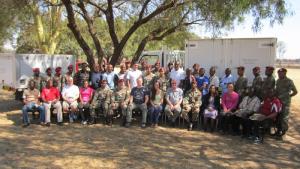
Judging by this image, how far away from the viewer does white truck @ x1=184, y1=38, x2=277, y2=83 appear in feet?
44.1

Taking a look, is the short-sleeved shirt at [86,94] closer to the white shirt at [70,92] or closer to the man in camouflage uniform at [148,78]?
the white shirt at [70,92]

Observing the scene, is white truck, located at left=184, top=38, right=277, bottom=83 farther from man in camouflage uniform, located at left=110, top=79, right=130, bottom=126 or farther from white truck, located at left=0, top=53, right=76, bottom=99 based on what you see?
white truck, located at left=0, top=53, right=76, bottom=99

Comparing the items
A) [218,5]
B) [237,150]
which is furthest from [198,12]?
[237,150]

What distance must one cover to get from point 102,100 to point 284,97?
15.9 feet

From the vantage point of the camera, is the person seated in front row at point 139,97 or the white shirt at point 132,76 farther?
the white shirt at point 132,76

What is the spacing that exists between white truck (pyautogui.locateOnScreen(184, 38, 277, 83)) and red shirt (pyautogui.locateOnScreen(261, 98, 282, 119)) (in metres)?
3.62

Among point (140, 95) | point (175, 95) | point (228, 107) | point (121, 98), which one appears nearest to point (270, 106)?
point (228, 107)

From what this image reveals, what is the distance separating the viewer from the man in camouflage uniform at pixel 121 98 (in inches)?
→ 448

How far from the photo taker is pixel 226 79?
1202cm

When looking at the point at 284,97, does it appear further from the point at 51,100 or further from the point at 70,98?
the point at 51,100

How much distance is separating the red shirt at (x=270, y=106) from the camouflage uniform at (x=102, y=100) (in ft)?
13.6

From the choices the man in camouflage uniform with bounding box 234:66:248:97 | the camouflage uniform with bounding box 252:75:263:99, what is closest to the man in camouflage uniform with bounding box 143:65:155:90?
the man in camouflage uniform with bounding box 234:66:248:97

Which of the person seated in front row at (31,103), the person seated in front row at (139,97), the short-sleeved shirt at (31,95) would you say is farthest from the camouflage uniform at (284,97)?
the short-sleeved shirt at (31,95)

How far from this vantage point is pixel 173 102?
1138 centimetres
